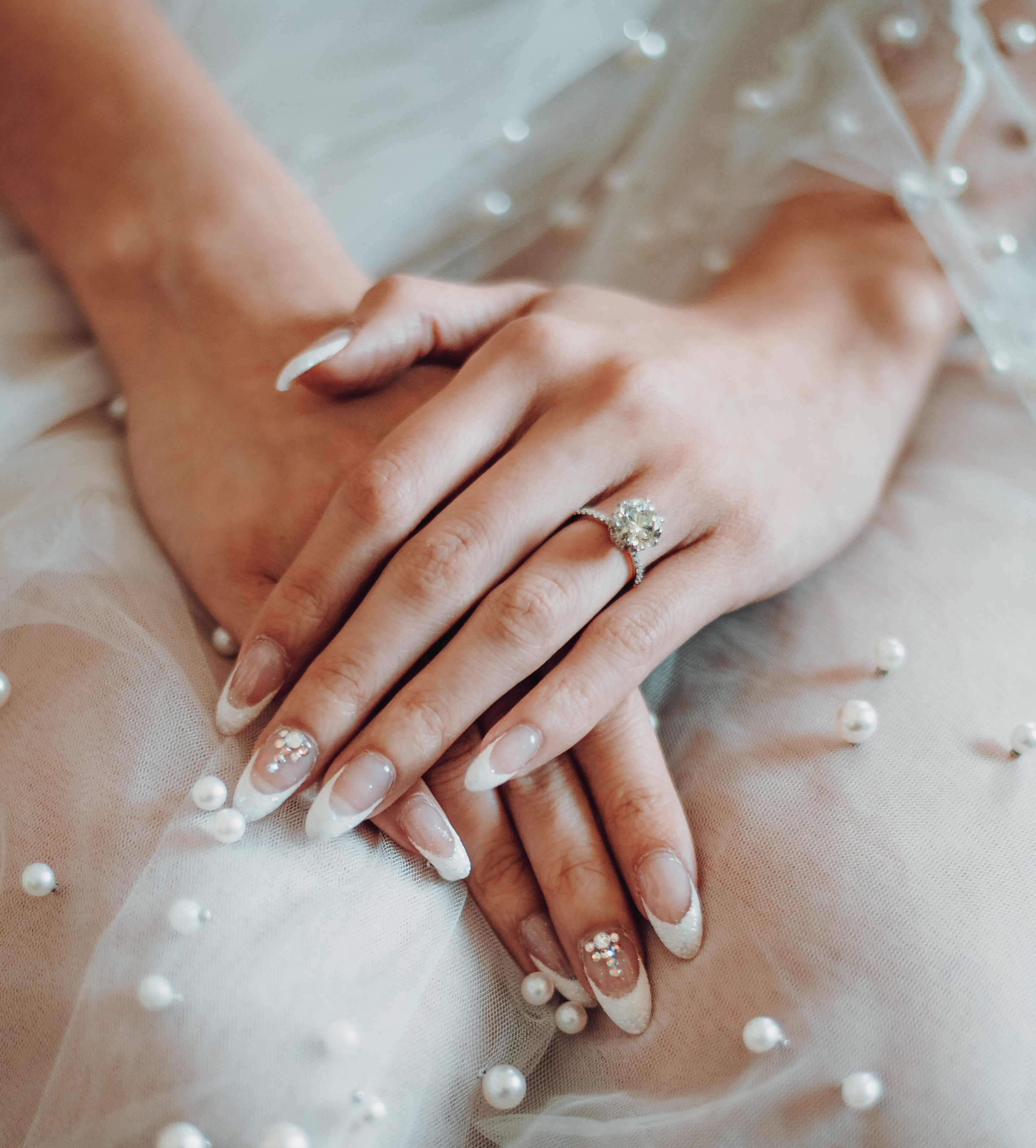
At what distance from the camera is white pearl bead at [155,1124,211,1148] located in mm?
512

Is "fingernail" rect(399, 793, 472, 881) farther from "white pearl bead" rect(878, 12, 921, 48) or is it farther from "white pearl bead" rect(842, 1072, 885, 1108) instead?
"white pearl bead" rect(878, 12, 921, 48)

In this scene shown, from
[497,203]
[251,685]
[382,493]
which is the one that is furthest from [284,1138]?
[497,203]

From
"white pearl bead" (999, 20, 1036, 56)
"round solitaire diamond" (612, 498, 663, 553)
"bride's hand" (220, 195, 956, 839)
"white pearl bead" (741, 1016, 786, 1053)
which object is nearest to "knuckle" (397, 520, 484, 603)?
"bride's hand" (220, 195, 956, 839)

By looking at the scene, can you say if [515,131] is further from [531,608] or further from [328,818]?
[328,818]

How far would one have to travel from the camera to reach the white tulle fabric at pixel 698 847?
56 cm

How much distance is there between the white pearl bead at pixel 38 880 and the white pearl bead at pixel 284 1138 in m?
0.21

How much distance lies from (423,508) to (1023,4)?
85cm

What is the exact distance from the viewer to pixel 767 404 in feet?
2.66

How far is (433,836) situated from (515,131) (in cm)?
83

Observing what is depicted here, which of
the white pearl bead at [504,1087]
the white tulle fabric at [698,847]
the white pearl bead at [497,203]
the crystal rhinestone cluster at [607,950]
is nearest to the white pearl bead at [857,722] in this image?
the white tulle fabric at [698,847]

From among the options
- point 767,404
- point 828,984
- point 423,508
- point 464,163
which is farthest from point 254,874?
point 464,163

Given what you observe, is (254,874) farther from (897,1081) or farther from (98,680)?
(897,1081)

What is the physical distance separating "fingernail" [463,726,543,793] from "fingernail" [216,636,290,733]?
17 cm

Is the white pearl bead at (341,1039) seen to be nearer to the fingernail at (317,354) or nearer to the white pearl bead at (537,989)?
the white pearl bead at (537,989)
